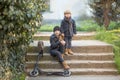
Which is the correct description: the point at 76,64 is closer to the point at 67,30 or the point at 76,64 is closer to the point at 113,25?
the point at 67,30

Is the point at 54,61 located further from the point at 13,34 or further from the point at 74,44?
the point at 13,34

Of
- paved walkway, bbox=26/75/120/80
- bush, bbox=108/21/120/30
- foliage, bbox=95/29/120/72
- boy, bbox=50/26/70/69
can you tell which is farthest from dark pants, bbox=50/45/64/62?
bush, bbox=108/21/120/30

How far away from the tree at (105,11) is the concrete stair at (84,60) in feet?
22.7

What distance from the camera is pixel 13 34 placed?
30.9ft

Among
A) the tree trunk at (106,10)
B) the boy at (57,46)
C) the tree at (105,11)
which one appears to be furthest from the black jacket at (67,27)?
the tree trunk at (106,10)

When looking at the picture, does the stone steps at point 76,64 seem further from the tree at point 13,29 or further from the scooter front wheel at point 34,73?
the tree at point 13,29

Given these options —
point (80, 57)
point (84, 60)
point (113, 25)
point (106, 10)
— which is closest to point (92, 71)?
point (84, 60)

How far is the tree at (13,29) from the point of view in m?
8.81

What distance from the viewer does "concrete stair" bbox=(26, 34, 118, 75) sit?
1296cm

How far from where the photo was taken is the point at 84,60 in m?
13.6

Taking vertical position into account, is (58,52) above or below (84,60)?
above

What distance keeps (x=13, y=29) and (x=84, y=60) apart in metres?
4.74

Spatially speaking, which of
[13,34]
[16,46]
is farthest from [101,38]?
[13,34]

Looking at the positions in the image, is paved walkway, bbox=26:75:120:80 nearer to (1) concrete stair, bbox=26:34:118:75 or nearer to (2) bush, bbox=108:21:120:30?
(1) concrete stair, bbox=26:34:118:75
